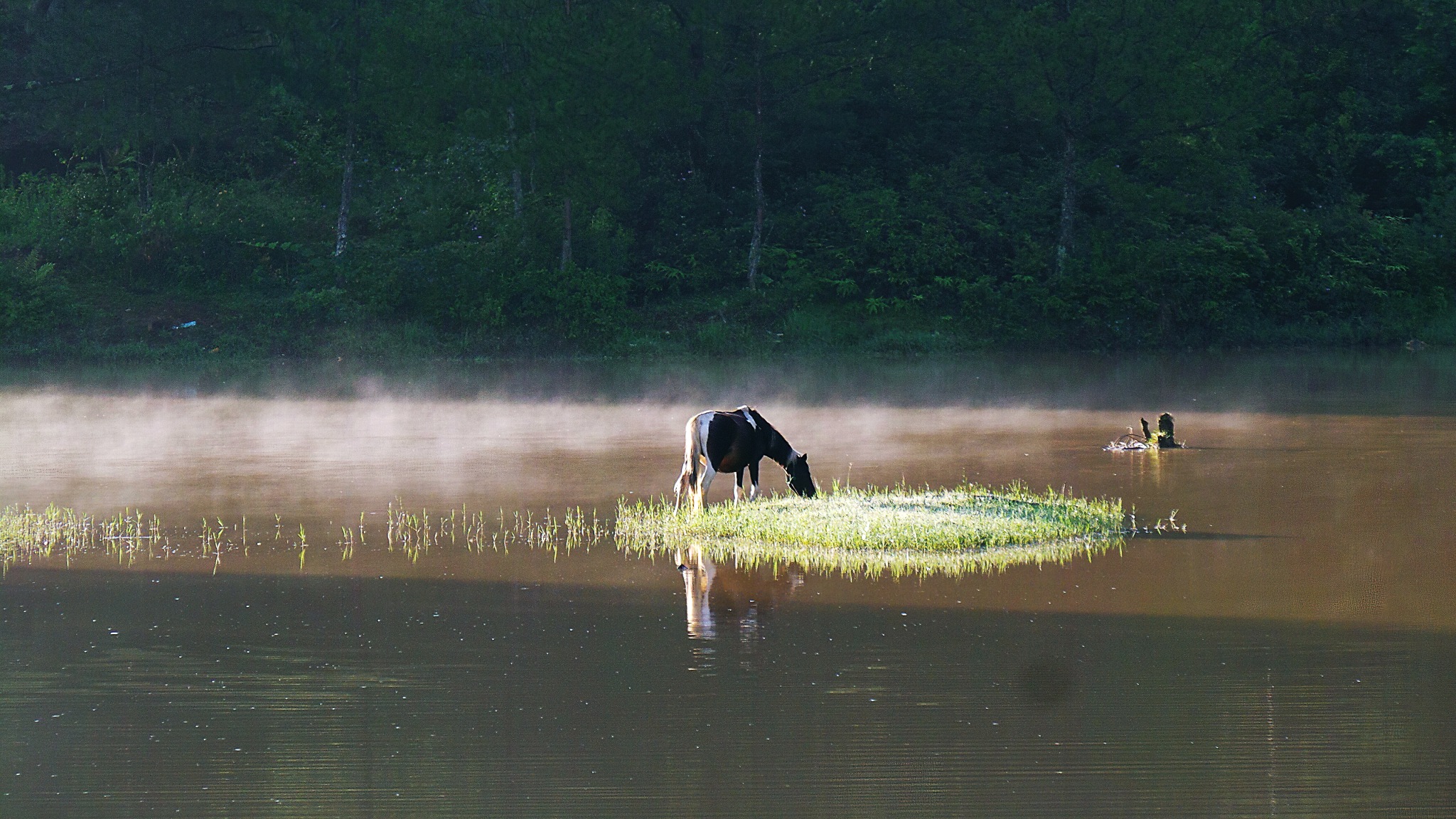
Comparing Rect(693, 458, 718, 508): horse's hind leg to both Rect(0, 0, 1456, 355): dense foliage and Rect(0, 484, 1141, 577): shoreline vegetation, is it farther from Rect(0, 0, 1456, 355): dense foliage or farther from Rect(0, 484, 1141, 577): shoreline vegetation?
Rect(0, 0, 1456, 355): dense foliage

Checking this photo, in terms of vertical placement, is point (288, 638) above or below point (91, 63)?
below

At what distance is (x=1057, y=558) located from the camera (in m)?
12.3

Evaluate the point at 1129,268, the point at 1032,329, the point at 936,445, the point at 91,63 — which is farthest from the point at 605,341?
the point at 936,445

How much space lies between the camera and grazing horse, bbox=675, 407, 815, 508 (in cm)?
1430

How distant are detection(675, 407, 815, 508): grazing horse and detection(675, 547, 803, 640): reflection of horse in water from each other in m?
1.63

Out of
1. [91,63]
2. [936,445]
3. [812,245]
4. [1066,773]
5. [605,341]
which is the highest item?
[91,63]

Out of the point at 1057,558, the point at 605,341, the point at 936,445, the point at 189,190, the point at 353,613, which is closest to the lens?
the point at 353,613

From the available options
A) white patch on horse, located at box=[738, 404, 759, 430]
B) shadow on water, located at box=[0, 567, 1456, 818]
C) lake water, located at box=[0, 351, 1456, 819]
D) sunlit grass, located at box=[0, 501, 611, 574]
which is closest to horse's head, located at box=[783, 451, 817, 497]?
white patch on horse, located at box=[738, 404, 759, 430]

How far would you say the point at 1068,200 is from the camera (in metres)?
40.8

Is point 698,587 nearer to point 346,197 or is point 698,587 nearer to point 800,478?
point 800,478

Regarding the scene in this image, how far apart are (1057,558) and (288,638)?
19.9ft

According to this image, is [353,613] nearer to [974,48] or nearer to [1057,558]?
[1057,558]

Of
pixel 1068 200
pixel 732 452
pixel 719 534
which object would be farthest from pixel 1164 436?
pixel 1068 200

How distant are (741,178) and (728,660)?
37.1 m
